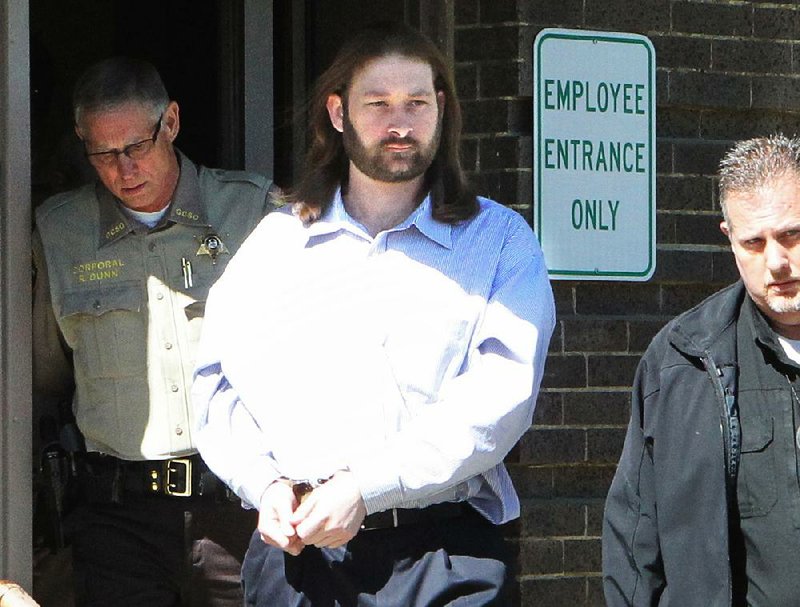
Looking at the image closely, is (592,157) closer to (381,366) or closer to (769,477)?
(381,366)

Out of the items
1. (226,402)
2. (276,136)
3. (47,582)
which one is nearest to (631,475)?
(226,402)

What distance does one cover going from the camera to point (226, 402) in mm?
3818

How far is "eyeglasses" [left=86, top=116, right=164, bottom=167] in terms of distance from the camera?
4.37 meters

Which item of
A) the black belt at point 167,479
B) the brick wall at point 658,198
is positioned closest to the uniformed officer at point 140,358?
the black belt at point 167,479

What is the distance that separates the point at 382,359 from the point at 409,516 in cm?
35

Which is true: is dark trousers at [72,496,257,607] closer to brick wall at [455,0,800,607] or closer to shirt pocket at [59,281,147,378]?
shirt pocket at [59,281,147,378]

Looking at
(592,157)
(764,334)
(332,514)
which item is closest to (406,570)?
(332,514)

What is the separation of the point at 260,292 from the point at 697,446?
1.09 meters

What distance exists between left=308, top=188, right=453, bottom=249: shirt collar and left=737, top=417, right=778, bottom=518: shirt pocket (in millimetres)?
839

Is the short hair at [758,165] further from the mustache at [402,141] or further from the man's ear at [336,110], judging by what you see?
the man's ear at [336,110]

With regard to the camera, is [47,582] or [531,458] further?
[531,458]

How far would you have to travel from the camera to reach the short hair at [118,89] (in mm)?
4367

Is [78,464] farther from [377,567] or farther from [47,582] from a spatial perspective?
[377,567]

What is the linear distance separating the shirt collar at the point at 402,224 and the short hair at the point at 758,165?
657 millimetres
